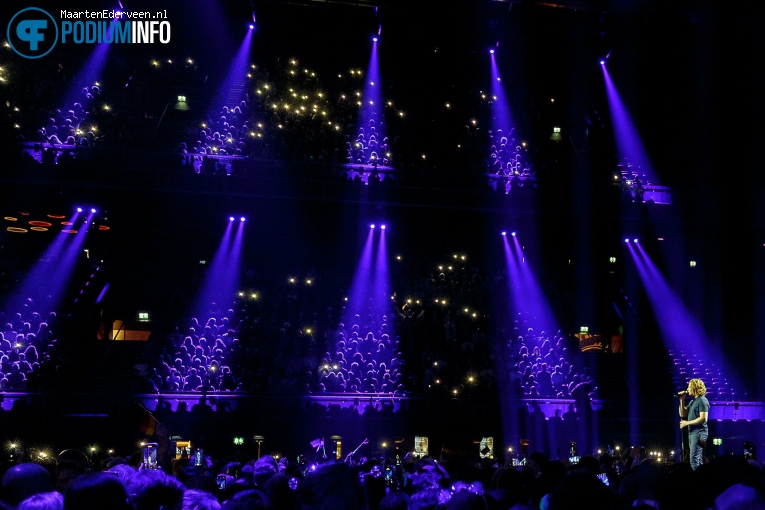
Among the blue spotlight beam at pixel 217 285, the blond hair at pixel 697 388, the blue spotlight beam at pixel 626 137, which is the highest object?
the blue spotlight beam at pixel 626 137

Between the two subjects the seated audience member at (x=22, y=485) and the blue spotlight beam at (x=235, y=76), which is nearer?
the seated audience member at (x=22, y=485)

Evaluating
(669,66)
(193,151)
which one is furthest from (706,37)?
(193,151)

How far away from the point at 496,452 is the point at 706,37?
10.3 metres

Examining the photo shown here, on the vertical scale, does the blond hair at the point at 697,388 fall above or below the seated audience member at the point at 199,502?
below

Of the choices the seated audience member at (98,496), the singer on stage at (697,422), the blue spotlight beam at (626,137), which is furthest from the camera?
the blue spotlight beam at (626,137)

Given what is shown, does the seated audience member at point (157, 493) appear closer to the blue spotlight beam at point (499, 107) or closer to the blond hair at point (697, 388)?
the blond hair at point (697, 388)

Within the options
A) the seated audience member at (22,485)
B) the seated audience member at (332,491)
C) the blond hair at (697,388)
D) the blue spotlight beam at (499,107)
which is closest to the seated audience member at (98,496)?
the seated audience member at (332,491)

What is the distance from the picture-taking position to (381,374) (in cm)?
1460

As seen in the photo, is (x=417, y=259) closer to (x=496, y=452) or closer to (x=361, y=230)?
(x=361, y=230)

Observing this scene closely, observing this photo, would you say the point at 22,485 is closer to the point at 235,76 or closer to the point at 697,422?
the point at 697,422

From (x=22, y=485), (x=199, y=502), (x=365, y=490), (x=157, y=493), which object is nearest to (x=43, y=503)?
(x=157, y=493)

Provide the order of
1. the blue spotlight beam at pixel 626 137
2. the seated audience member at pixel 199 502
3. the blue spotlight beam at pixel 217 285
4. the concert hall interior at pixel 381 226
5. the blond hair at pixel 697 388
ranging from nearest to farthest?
1. the seated audience member at pixel 199 502
2. the blond hair at pixel 697 388
3. the concert hall interior at pixel 381 226
4. the blue spotlight beam at pixel 217 285
5. the blue spotlight beam at pixel 626 137

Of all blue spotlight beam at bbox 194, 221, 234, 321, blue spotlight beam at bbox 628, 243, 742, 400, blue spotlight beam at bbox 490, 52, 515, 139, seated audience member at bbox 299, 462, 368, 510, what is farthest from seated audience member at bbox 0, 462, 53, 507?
blue spotlight beam at bbox 490, 52, 515, 139

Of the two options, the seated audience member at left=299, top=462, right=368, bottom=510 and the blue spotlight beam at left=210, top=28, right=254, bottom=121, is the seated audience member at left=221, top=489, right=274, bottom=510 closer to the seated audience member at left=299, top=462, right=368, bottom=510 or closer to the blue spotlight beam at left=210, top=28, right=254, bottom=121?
the seated audience member at left=299, top=462, right=368, bottom=510
